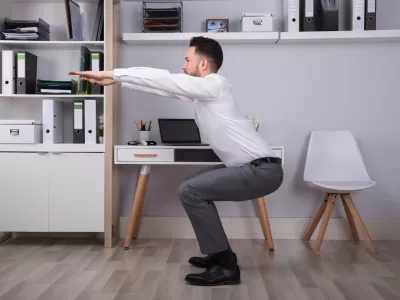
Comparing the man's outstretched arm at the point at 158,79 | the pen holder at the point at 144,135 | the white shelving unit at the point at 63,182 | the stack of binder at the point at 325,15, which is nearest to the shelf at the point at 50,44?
the white shelving unit at the point at 63,182

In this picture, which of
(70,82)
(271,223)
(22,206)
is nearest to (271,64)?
(271,223)

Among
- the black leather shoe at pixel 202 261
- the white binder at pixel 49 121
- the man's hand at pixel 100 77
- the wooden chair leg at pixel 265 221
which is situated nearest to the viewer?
the man's hand at pixel 100 77

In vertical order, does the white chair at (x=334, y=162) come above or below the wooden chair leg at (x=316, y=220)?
above

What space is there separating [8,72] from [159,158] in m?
1.28

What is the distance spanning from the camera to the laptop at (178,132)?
14.1 feet

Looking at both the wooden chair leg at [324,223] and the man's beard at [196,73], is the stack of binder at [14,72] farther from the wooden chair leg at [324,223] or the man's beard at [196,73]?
the wooden chair leg at [324,223]

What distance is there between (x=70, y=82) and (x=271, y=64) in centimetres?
156

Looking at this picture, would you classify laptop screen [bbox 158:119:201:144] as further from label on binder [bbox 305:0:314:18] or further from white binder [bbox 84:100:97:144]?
label on binder [bbox 305:0:314:18]

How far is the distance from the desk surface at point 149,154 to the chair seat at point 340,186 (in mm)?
348

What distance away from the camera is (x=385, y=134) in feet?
15.1

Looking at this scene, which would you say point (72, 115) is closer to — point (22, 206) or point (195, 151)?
point (22, 206)

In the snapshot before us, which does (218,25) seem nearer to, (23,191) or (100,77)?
(100,77)

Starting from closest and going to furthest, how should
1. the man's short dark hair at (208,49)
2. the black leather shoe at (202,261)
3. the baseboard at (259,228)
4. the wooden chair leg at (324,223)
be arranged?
the man's short dark hair at (208,49) → the black leather shoe at (202,261) → the wooden chair leg at (324,223) → the baseboard at (259,228)

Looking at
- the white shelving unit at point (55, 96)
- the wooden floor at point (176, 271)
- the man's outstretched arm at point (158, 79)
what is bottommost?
the wooden floor at point (176, 271)
